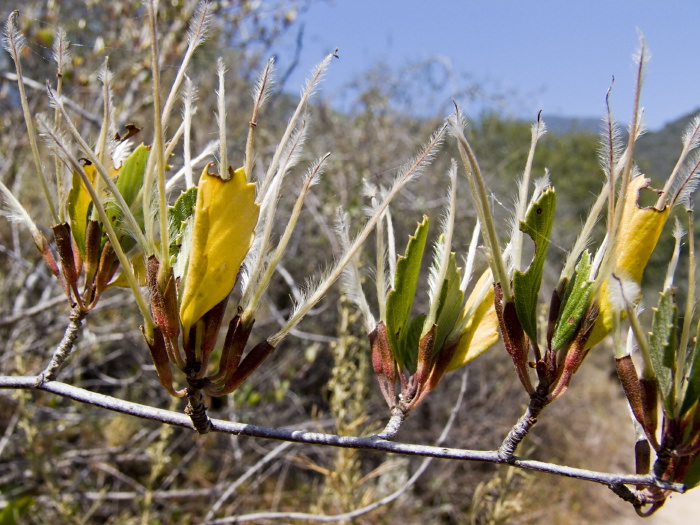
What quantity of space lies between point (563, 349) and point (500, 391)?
4.13 meters

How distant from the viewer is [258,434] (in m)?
0.51

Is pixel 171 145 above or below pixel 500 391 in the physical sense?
above

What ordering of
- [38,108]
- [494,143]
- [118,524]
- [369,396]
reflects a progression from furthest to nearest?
1. [494,143]
2. [369,396]
3. [38,108]
4. [118,524]

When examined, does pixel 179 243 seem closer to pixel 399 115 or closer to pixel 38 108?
pixel 38 108

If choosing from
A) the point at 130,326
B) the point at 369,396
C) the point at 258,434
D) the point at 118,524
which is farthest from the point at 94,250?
the point at 369,396

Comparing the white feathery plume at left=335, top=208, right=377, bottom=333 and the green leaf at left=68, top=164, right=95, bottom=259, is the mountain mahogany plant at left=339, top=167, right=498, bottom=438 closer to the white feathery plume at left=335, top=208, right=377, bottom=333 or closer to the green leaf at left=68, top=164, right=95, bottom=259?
the white feathery plume at left=335, top=208, right=377, bottom=333

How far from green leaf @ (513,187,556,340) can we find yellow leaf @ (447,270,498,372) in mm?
58

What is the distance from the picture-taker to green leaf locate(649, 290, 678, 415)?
44cm

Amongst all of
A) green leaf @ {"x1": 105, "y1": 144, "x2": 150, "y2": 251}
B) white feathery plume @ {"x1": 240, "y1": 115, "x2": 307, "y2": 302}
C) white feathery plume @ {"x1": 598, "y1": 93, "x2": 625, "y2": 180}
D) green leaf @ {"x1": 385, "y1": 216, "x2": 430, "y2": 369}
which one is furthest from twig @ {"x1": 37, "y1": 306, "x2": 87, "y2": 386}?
white feathery plume @ {"x1": 598, "y1": 93, "x2": 625, "y2": 180}

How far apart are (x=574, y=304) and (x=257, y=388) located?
301 centimetres

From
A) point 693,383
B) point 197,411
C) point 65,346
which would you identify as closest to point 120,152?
point 65,346

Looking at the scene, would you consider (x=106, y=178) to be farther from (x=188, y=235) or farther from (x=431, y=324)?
(x=431, y=324)

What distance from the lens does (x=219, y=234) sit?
429mm

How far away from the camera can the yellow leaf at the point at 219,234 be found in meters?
0.42
